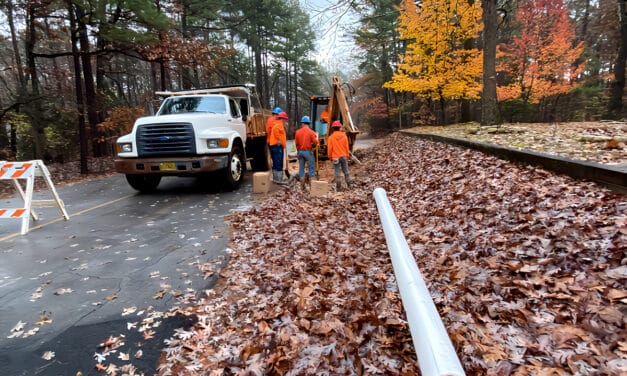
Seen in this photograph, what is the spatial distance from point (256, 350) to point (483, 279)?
7.17 feet

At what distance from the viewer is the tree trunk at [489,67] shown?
1140cm

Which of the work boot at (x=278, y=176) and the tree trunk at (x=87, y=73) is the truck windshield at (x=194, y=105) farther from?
the tree trunk at (x=87, y=73)

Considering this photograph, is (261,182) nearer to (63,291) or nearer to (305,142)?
(305,142)

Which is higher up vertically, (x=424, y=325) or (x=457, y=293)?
(x=424, y=325)

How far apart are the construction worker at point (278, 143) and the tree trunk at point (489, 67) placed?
7.33 meters

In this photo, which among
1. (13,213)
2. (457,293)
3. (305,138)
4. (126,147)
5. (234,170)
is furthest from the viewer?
(305,138)

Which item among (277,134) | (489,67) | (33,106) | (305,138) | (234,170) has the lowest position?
(234,170)

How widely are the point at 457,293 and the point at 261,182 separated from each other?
6277mm

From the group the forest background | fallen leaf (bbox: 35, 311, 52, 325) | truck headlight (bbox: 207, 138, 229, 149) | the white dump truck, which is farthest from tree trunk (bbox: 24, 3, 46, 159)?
fallen leaf (bbox: 35, 311, 52, 325)

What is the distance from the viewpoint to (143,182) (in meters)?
9.05

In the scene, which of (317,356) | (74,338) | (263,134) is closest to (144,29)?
(263,134)

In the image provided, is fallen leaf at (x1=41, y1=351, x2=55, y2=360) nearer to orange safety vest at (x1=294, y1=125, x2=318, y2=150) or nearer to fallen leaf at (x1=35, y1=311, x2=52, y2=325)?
fallen leaf at (x1=35, y1=311, x2=52, y2=325)

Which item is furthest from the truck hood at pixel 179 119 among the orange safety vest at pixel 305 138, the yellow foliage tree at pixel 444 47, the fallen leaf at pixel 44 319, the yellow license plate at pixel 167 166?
the yellow foliage tree at pixel 444 47

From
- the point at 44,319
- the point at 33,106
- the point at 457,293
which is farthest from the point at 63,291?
the point at 33,106
